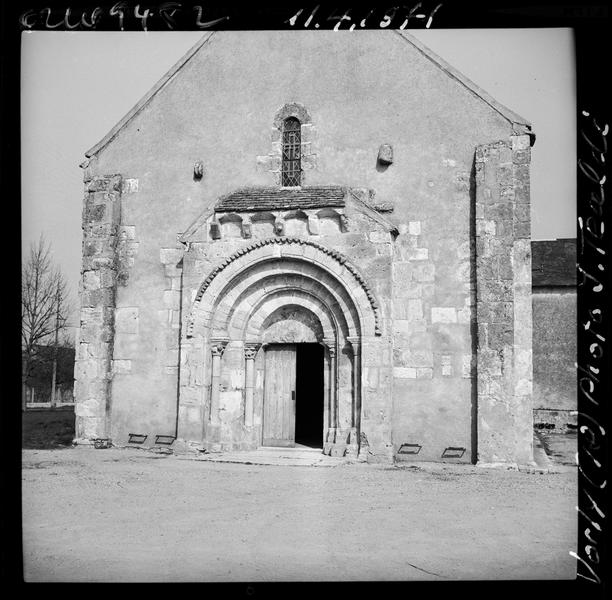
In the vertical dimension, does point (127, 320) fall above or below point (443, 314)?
below

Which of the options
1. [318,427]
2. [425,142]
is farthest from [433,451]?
[425,142]

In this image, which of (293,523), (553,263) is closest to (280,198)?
(293,523)

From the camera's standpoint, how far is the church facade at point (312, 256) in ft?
38.3

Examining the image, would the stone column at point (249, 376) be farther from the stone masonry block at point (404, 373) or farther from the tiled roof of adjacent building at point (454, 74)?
the tiled roof of adjacent building at point (454, 74)

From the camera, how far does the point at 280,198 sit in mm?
12375

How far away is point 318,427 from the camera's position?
1534 cm

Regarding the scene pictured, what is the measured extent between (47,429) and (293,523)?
11.0 meters

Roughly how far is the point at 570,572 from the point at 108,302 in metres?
9.78

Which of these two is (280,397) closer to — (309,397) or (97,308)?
(309,397)

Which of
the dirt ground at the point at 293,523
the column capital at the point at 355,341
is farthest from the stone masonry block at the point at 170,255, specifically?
the dirt ground at the point at 293,523

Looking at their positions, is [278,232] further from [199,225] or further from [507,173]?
[507,173]

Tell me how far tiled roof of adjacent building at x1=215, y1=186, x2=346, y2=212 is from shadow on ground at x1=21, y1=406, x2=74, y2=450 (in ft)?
18.9

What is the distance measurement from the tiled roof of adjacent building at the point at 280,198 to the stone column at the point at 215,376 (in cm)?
254

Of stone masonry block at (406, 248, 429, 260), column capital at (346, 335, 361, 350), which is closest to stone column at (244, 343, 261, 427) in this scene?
column capital at (346, 335, 361, 350)
